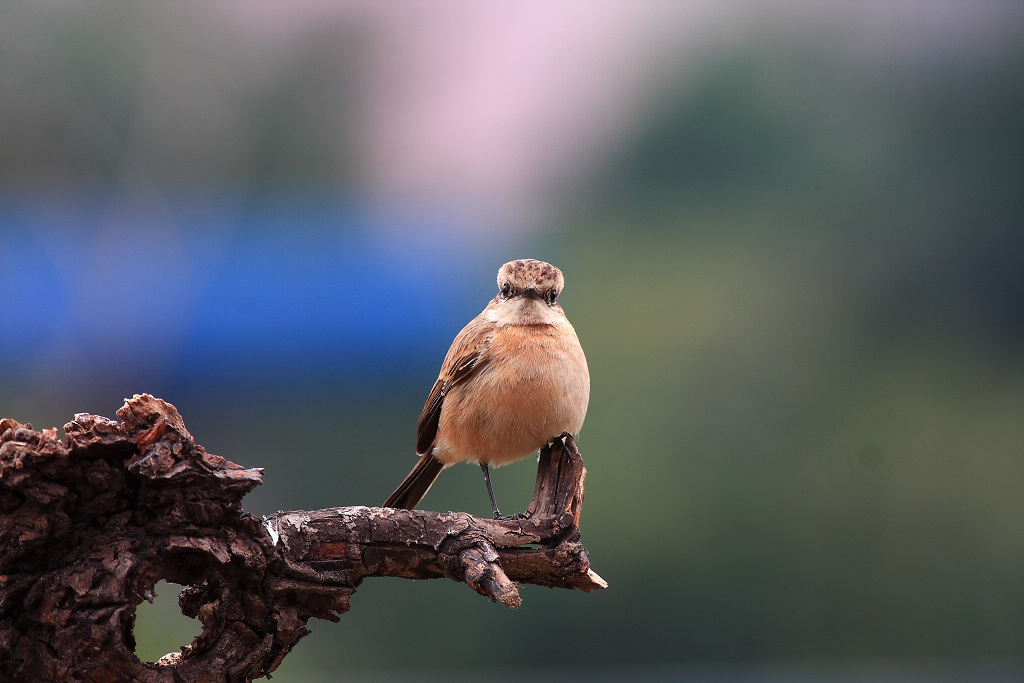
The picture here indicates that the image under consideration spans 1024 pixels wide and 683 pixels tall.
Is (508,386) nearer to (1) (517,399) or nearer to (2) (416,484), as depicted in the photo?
(1) (517,399)

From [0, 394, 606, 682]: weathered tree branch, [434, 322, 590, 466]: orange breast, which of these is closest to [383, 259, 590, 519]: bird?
[434, 322, 590, 466]: orange breast

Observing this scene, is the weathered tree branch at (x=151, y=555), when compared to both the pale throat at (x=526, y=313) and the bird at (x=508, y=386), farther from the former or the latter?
the pale throat at (x=526, y=313)

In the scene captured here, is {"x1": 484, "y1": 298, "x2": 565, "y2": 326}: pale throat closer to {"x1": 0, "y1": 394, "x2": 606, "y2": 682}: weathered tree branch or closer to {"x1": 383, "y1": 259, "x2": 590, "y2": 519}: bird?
{"x1": 383, "y1": 259, "x2": 590, "y2": 519}: bird

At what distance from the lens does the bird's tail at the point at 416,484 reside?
3344 millimetres

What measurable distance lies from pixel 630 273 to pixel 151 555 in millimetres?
3244

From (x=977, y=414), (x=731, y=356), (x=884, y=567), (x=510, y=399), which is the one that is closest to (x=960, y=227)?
(x=977, y=414)

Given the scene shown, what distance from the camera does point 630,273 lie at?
469 centimetres

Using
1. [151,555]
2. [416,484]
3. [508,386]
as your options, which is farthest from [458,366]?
[151,555]

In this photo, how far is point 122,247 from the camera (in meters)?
4.52

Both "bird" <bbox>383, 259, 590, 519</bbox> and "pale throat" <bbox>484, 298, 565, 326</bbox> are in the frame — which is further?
"pale throat" <bbox>484, 298, 565, 326</bbox>

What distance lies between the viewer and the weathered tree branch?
73.2 inches

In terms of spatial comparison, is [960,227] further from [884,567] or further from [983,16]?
[884,567]

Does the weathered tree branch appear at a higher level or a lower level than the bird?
lower

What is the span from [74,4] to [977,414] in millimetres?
5334
